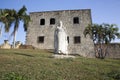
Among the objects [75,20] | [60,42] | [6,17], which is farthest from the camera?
[75,20]

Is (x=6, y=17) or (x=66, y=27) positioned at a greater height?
(x=6, y=17)

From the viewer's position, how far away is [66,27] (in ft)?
102

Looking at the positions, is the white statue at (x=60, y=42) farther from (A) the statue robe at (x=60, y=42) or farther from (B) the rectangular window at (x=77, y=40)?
(B) the rectangular window at (x=77, y=40)

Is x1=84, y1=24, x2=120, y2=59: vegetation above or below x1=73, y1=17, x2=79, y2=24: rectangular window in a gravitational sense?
below

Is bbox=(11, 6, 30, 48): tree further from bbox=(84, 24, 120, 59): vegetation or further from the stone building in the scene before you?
bbox=(84, 24, 120, 59): vegetation

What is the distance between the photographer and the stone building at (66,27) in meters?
29.9

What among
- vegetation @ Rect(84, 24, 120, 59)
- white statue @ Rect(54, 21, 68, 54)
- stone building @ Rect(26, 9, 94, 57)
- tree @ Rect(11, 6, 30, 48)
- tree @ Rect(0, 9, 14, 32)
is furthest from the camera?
tree @ Rect(11, 6, 30, 48)

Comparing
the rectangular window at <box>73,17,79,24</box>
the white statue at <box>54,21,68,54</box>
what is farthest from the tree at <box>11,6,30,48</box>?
the white statue at <box>54,21,68,54</box>

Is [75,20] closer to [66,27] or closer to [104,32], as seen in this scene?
[66,27]

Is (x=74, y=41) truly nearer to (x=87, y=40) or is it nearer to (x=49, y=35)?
(x=87, y=40)

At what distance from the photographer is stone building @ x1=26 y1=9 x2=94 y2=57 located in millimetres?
29859

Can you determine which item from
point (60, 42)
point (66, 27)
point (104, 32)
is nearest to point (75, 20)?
point (66, 27)

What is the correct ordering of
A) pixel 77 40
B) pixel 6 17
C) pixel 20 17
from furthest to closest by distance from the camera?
pixel 20 17 → pixel 6 17 → pixel 77 40

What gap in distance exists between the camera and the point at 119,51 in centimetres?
2891
